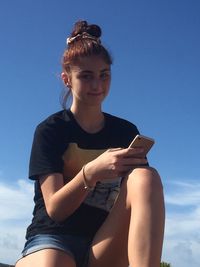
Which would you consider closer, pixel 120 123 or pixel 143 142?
pixel 143 142

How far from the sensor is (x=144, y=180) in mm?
3643

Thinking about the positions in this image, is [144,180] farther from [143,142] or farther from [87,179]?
[87,179]

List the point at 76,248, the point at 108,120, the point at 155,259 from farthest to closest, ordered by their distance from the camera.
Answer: the point at 108,120 < the point at 76,248 < the point at 155,259

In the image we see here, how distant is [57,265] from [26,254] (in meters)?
0.39

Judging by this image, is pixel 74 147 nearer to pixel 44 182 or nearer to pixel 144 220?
pixel 44 182

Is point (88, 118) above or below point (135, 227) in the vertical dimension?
above

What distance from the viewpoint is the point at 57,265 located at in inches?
155

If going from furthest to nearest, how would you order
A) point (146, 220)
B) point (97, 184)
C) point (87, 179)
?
point (97, 184)
point (87, 179)
point (146, 220)

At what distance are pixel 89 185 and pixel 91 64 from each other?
123 cm

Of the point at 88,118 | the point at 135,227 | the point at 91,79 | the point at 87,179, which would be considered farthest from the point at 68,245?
the point at 91,79

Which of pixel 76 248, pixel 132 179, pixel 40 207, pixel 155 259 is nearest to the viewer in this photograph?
pixel 155 259

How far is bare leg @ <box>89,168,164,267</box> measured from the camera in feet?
11.3

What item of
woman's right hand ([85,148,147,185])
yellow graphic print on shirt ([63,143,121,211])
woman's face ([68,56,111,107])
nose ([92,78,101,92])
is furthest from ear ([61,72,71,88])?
woman's right hand ([85,148,147,185])

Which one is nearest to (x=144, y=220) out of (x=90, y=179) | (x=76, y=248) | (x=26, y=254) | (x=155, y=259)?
(x=155, y=259)
